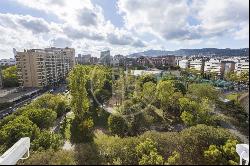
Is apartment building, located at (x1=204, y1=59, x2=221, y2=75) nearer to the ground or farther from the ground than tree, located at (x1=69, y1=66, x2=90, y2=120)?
farther from the ground

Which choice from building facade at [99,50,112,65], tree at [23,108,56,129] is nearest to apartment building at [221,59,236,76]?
building facade at [99,50,112,65]

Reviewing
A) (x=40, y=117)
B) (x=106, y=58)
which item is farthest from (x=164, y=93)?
(x=106, y=58)

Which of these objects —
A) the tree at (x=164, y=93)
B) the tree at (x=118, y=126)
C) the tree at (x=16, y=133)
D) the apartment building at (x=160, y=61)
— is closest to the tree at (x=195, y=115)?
the tree at (x=164, y=93)

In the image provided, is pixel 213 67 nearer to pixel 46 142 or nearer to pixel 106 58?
pixel 106 58

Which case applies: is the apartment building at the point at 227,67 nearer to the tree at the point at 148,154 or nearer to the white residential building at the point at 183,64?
the white residential building at the point at 183,64

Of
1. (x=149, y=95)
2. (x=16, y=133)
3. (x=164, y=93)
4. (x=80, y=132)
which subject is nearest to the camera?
(x=16, y=133)

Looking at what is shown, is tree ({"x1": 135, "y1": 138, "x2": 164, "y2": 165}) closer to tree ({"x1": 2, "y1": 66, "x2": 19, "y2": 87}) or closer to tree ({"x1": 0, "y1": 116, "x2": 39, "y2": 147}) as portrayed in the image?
tree ({"x1": 0, "y1": 116, "x2": 39, "y2": 147})

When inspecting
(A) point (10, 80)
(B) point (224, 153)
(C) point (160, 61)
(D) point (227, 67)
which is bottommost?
(A) point (10, 80)
